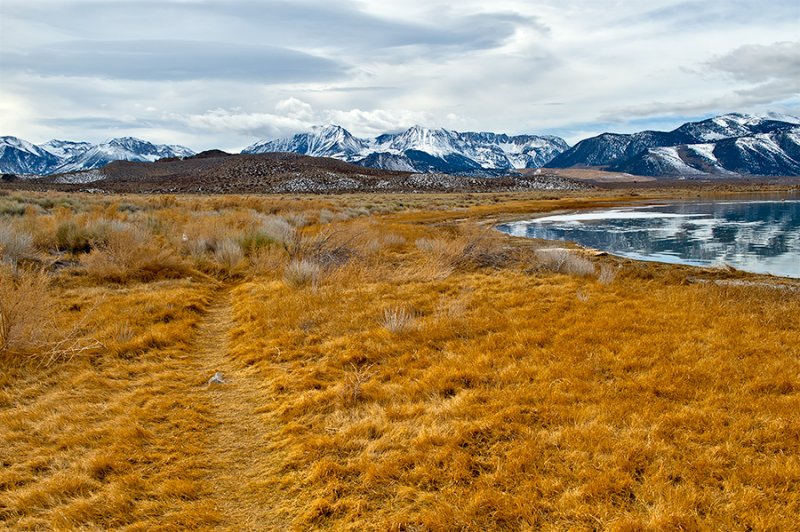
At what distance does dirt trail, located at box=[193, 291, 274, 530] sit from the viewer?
393 cm

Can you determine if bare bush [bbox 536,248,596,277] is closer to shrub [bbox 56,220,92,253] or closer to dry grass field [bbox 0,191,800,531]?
dry grass field [bbox 0,191,800,531]

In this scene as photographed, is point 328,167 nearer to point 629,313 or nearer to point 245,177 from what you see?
point 245,177

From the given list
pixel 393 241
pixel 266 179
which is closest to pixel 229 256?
pixel 393 241

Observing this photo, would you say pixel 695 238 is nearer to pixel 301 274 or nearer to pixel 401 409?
pixel 301 274

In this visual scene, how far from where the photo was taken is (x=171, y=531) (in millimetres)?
→ 3639

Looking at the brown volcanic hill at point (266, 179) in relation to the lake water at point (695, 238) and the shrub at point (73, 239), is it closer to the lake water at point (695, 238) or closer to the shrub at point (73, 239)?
the lake water at point (695, 238)

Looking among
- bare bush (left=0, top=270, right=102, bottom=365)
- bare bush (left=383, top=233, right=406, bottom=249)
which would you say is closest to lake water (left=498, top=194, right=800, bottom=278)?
bare bush (left=383, top=233, right=406, bottom=249)

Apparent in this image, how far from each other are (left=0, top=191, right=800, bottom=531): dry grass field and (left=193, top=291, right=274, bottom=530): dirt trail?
0.07 feet

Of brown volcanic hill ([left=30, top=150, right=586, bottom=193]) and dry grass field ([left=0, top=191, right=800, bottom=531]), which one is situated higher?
brown volcanic hill ([left=30, top=150, right=586, bottom=193])

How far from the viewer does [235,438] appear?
5078 mm

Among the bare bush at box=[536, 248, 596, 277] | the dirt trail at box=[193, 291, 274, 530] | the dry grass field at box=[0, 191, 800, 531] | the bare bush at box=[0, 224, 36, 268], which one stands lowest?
the dirt trail at box=[193, 291, 274, 530]

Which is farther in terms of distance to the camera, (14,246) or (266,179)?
(266,179)

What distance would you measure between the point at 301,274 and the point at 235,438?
6333mm

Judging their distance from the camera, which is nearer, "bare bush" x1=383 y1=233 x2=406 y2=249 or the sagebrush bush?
the sagebrush bush
